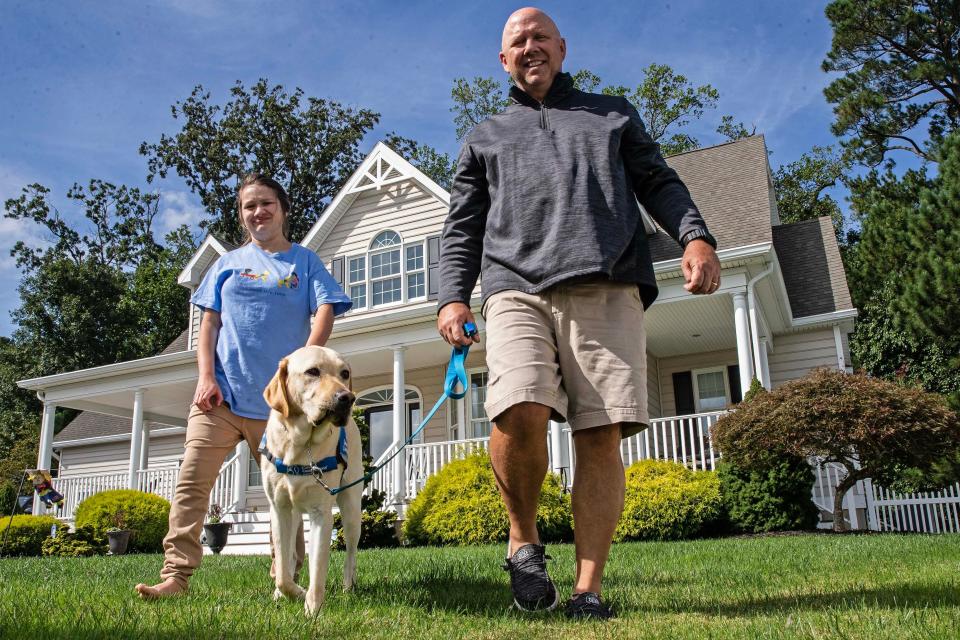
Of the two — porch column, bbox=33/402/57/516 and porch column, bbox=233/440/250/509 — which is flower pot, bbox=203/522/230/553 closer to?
porch column, bbox=233/440/250/509

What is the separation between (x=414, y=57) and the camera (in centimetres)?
1870

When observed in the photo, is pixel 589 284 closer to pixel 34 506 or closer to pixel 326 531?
pixel 326 531

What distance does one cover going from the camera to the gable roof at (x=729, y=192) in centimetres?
1428

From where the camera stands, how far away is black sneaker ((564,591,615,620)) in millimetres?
2766

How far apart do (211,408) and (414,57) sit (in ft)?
52.9

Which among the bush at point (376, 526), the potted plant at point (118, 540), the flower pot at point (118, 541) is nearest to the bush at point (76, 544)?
the potted plant at point (118, 540)

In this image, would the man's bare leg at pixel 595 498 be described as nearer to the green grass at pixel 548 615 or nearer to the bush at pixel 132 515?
the green grass at pixel 548 615

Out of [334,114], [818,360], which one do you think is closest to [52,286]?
[334,114]

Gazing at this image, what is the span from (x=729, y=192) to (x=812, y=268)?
7.24 feet

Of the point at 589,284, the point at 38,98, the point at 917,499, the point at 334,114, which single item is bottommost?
the point at 917,499

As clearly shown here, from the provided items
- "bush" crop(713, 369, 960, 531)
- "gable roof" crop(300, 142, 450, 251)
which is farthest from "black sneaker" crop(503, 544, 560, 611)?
"gable roof" crop(300, 142, 450, 251)

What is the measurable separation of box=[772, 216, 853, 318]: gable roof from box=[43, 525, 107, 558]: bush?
12323 mm

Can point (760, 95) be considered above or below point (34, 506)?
above

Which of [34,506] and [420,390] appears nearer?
[420,390]
